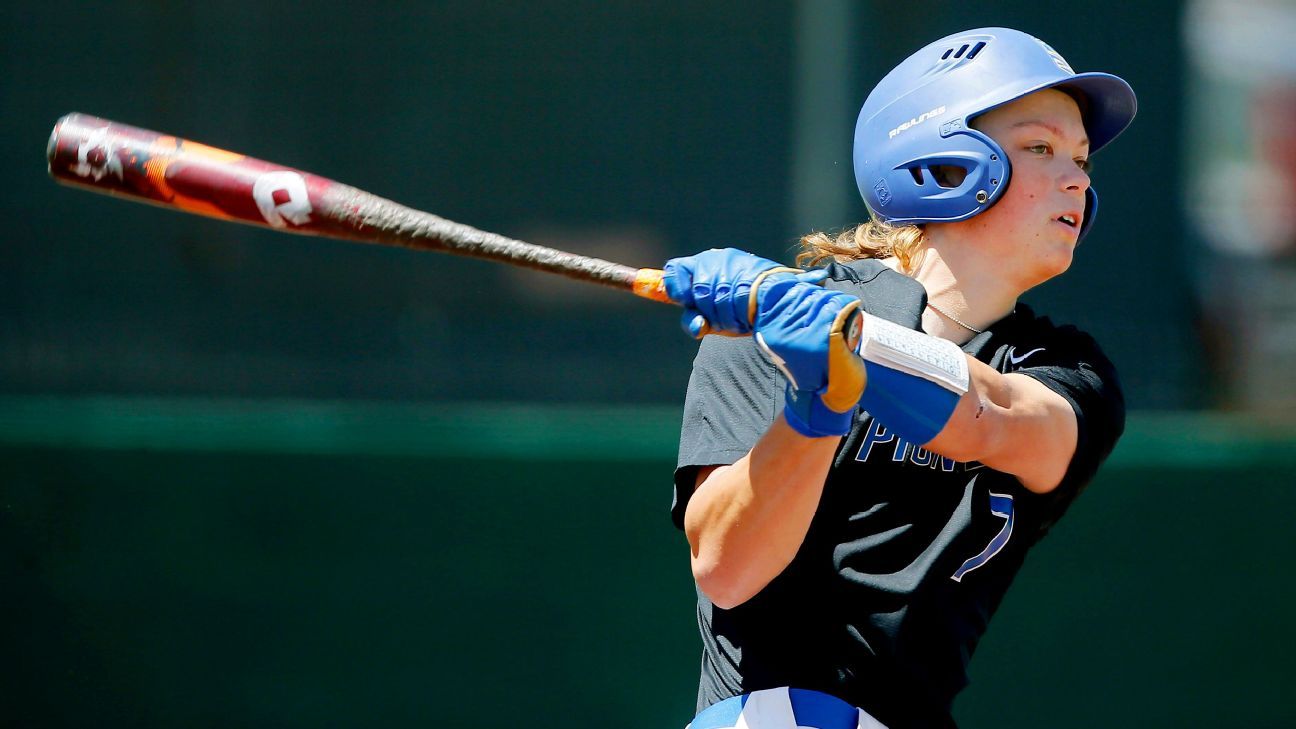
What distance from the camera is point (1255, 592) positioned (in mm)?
4137

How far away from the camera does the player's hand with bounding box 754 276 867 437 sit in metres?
1.73

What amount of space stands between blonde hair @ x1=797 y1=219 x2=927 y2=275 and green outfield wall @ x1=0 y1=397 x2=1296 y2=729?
69.8 inches

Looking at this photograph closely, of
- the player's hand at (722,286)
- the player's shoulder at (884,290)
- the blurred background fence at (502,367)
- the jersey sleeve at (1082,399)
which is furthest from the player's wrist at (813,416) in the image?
the blurred background fence at (502,367)

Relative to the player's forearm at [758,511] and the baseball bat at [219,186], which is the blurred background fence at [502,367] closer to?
the baseball bat at [219,186]

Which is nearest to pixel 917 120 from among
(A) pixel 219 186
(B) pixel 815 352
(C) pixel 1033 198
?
(C) pixel 1033 198

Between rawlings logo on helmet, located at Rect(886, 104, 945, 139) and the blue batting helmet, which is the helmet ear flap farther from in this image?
rawlings logo on helmet, located at Rect(886, 104, 945, 139)

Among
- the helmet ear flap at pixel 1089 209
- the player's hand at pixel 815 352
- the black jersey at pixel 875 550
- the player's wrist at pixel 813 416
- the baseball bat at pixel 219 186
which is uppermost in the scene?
the baseball bat at pixel 219 186

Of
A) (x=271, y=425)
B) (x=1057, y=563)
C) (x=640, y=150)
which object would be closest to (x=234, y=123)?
(x=271, y=425)

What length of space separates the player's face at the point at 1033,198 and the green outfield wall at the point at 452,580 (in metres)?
2.10

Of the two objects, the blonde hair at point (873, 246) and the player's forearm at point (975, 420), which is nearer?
the player's forearm at point (975, 420)

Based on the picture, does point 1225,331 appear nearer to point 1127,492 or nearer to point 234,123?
point 1127,492

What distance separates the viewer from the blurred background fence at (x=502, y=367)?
405 cm

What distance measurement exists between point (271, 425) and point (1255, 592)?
9.92ft

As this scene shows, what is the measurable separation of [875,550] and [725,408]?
11.8 inches
